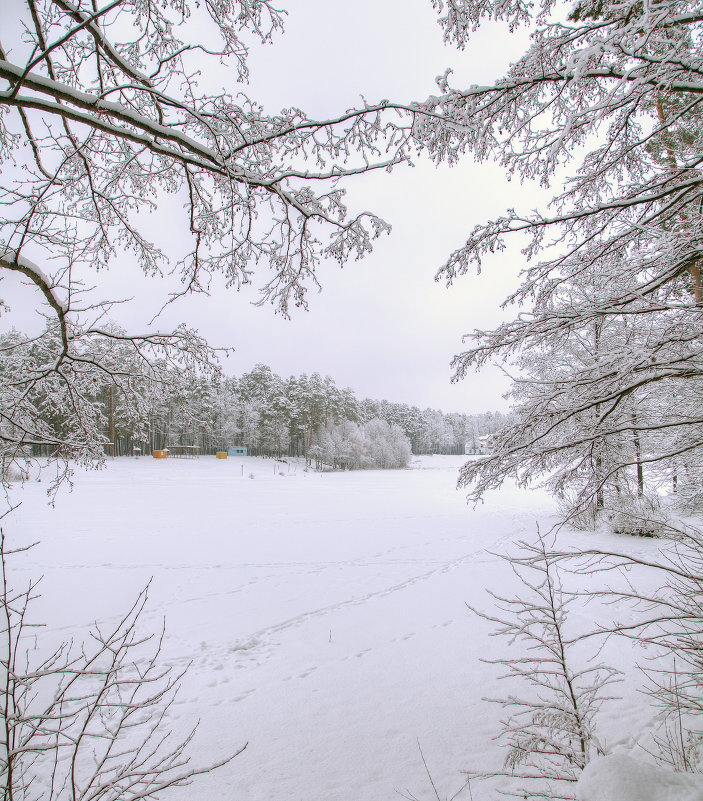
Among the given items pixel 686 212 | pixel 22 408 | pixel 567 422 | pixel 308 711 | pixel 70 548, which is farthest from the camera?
pixel 70 548

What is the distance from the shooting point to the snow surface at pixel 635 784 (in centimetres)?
160

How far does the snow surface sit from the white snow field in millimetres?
2353

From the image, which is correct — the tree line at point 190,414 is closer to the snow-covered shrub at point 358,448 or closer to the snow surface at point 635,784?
the snow-covered shrub at point 358,448

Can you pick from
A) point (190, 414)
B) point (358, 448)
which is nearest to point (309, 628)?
point (190, 414)

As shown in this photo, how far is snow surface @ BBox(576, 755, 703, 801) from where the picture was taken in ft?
5.25

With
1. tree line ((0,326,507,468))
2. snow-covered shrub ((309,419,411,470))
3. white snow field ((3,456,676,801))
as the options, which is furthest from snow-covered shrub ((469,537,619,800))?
snow-covered shrub ((309,419,411,470))

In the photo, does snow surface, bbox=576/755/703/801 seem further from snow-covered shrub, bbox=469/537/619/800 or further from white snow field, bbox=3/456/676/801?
white snow field, bbox=3/456/676/801

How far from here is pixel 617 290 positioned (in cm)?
353

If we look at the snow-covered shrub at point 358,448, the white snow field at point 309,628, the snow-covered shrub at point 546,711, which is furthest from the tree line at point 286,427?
the snow-covered shrub at point 546,711

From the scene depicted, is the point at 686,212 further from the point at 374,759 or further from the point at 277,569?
the point at 277,569

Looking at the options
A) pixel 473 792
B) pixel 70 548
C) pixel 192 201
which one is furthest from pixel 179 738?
pixel 70 548

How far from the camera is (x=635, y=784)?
163cm

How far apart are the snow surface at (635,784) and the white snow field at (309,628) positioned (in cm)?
235

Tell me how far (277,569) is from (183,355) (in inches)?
260
